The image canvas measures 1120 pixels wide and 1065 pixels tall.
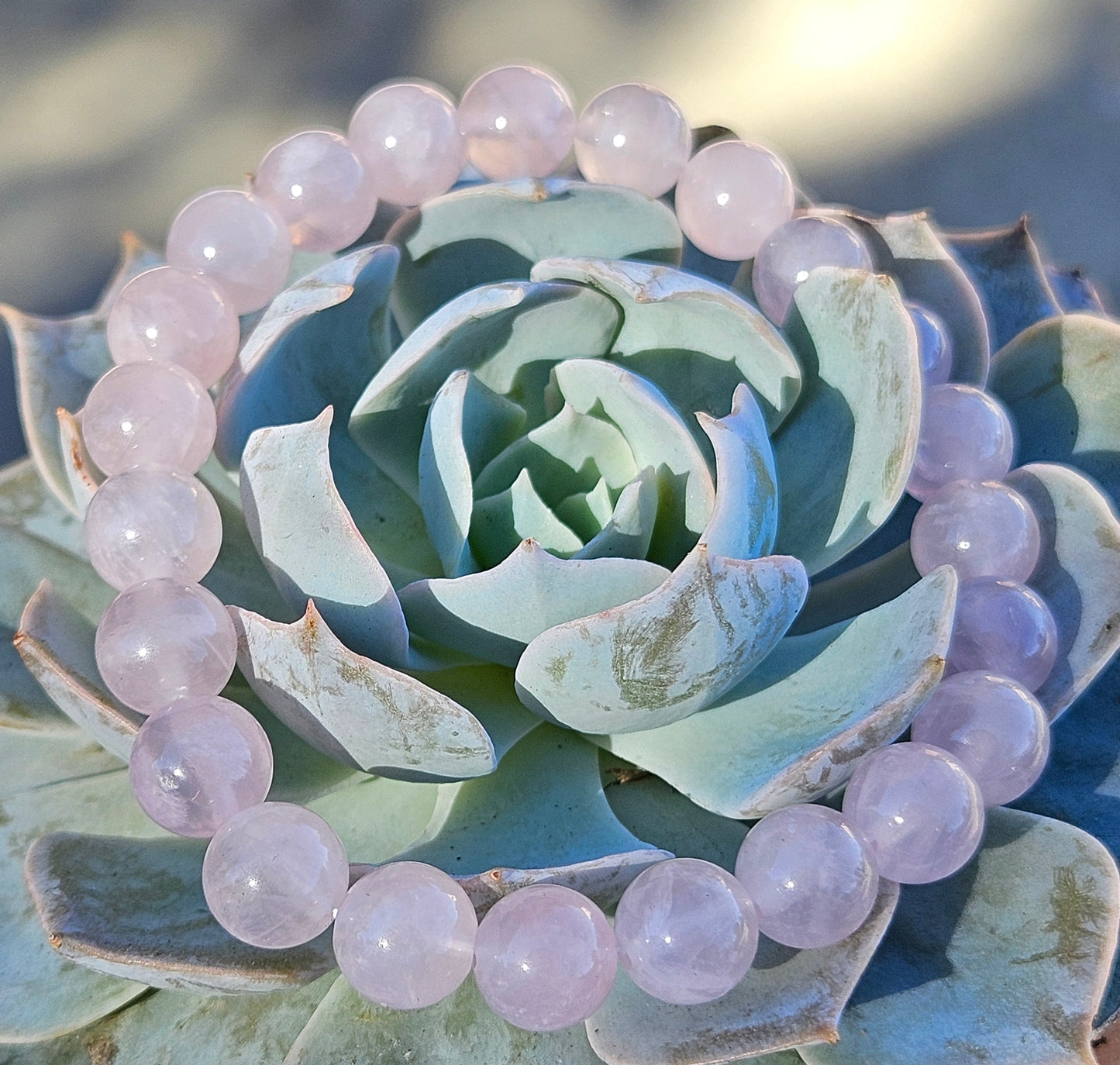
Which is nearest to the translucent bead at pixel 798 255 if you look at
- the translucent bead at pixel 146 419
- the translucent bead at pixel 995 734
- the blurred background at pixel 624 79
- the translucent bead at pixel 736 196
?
the translucent bead at pixel 736 196

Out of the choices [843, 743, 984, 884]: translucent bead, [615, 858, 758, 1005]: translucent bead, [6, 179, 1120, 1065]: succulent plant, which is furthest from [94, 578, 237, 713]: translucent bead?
[843, 743, 984, 884]: translucent bead

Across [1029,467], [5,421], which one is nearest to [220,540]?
[1029,467]

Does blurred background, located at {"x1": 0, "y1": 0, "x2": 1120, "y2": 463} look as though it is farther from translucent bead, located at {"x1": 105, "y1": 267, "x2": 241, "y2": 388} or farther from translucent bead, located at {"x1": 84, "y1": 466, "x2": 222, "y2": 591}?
translucent bead, located at {"x1": 84, "y1": 466, "x2": 222, "y2": 591}

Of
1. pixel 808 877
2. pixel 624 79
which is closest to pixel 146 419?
pixel 808 877

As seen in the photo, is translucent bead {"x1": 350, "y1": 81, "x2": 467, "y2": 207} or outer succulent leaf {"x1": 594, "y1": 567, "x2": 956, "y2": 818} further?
translucent bead {"x1": 350, "y1": 81, "x2": 467, "y2": 207}

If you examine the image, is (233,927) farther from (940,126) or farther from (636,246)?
(940,126)

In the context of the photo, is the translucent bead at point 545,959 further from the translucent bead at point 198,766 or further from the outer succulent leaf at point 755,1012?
the translucent bead at point 198,766

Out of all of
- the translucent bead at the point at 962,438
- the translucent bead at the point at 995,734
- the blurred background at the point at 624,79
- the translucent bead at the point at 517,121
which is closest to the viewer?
the translucent bead at the point at 995,734
